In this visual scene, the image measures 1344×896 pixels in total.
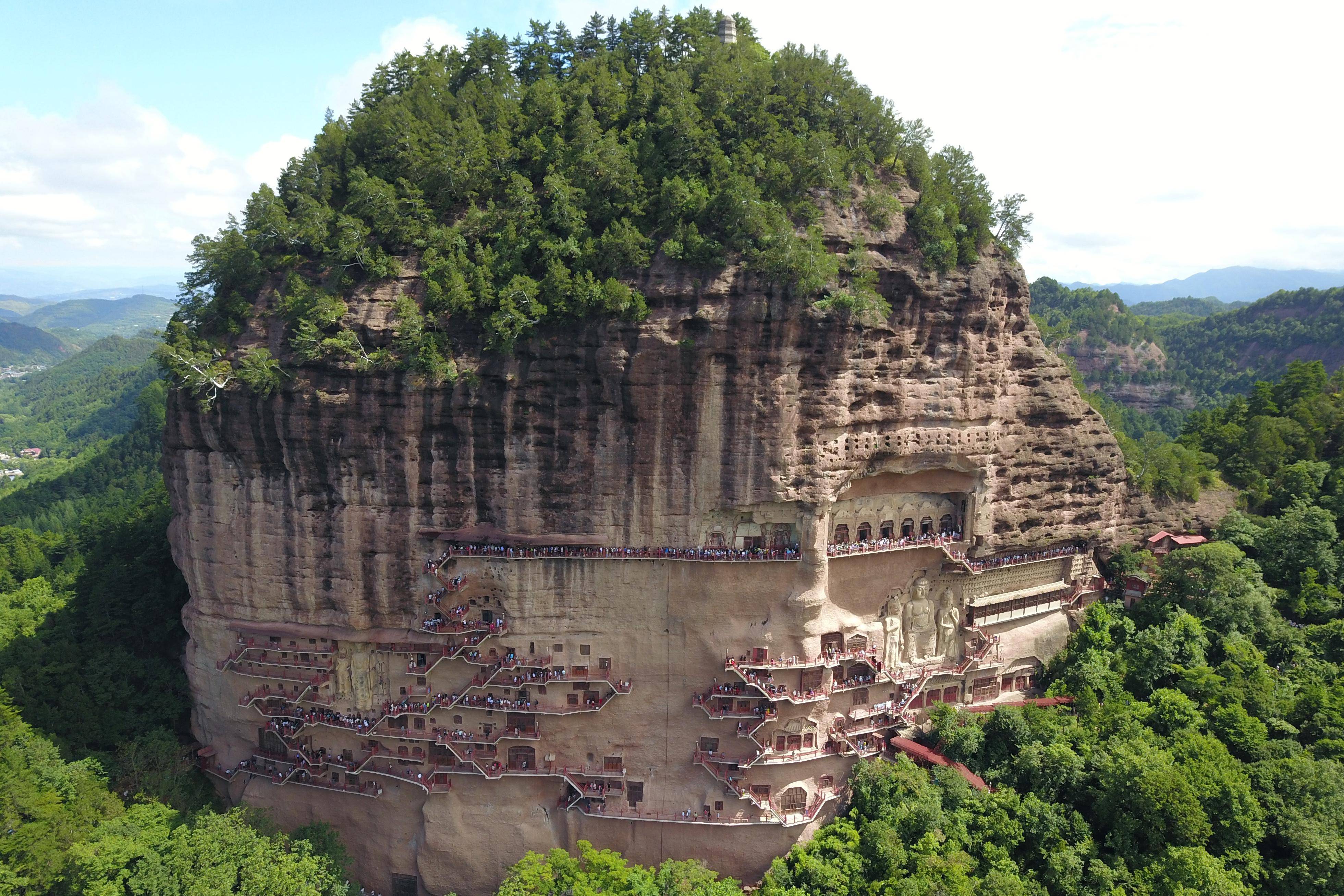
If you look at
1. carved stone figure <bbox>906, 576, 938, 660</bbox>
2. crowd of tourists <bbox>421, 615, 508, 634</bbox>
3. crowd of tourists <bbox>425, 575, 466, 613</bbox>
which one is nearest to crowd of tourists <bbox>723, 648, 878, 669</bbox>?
carved stone figure <bbox>906, 576, 938, 660</bbox>

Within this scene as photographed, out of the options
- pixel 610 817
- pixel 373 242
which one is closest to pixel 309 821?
pixel 610 817

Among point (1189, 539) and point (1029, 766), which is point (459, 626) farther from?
point (1189, 539)

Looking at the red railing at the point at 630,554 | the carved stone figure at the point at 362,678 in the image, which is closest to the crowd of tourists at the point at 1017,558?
the red railing at the point at 630,554

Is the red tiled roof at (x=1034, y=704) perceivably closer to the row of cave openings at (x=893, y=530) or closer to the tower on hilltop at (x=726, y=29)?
the row of cave openings at (x=893, y=530)

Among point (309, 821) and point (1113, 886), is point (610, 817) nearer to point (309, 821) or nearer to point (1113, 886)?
point (309, 821)

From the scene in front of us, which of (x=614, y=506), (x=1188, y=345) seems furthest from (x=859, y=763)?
(x=1188, y=345)

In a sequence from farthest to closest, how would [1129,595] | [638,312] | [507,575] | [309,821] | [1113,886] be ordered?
1. [1129,595]
2. [309,821]
3. [507,575]
4. [638,312]
5. [1113,886]
